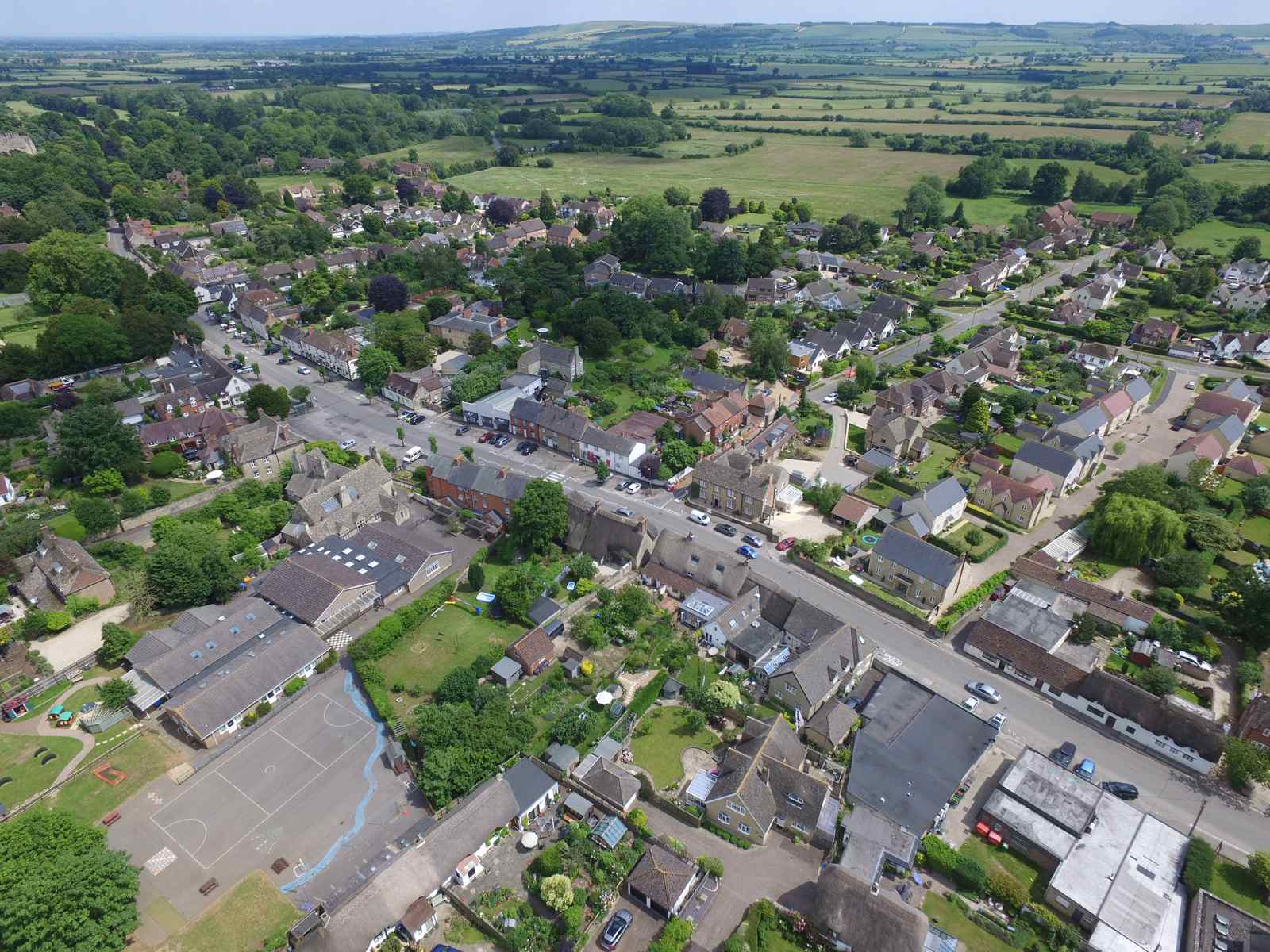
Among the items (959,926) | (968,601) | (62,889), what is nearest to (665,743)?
(959,926)

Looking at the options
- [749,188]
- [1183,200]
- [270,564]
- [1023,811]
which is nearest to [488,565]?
[270,564]

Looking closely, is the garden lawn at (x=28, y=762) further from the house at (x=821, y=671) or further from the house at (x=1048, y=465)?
the house at (x=1048, y=465)

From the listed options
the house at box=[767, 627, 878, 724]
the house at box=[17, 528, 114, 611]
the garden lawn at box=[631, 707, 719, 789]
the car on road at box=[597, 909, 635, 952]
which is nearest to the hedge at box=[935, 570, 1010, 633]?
the house at box=[767, 627, 878, 724]

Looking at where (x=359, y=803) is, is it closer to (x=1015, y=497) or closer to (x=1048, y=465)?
(x=1015, y=497)

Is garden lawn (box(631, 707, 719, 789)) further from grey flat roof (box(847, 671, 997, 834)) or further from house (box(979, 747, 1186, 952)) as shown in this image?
house (box(979, 747, 1186, 952))

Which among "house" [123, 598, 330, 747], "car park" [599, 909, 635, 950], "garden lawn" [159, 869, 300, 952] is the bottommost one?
"garden lawn" [159, 869, 300, 952]

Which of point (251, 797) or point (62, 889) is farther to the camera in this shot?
point (251, 797)
